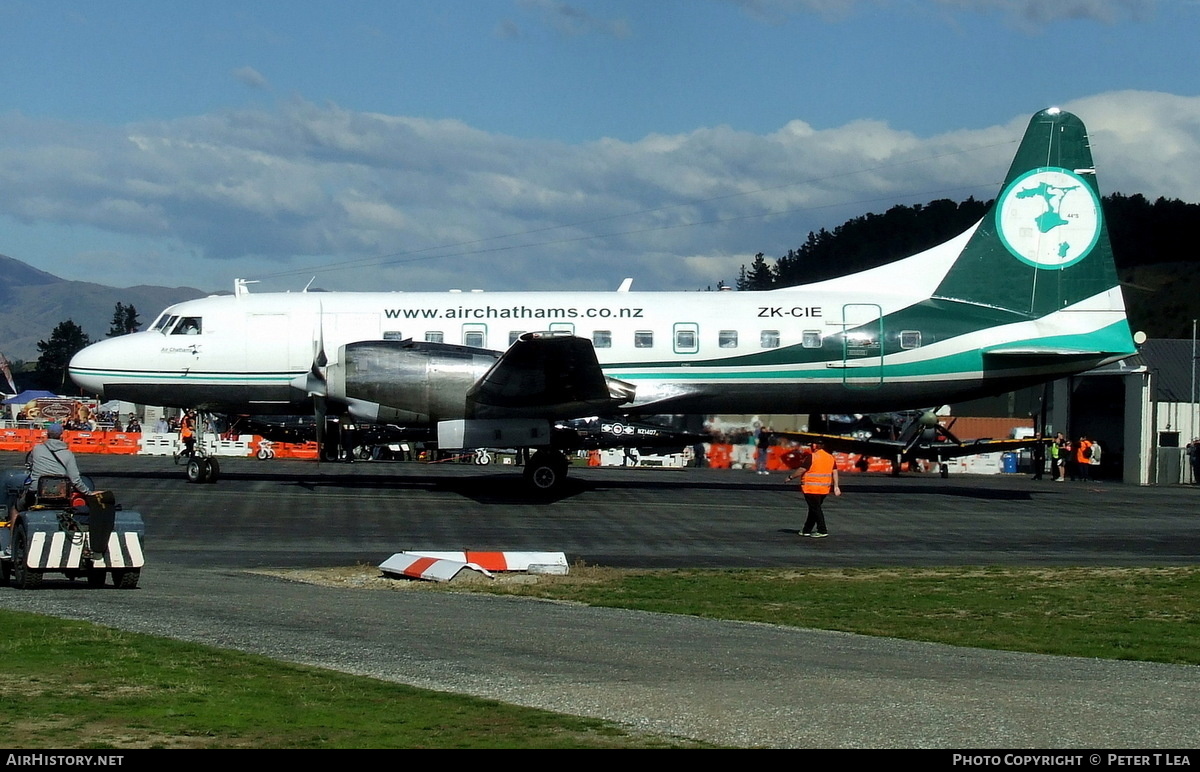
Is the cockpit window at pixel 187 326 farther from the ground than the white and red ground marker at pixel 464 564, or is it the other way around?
the cockpit window at pixel 187 326

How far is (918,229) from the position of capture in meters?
127

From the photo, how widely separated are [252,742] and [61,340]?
13988 cm

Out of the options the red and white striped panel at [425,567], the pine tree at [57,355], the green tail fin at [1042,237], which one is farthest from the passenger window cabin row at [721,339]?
the pine tree at [57,355]

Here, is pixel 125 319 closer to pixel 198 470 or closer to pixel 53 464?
pixel 198 470

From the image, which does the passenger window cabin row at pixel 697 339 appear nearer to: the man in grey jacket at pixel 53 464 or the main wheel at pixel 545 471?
the main wheel at pixel 545 471

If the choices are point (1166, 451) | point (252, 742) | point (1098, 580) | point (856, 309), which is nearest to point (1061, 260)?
point (856, 309)

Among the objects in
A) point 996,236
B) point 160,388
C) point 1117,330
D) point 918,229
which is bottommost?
point 160,388

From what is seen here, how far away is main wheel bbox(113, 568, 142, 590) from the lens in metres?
13.8

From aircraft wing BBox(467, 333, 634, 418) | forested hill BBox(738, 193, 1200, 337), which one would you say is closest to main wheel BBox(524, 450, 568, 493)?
aircraft wing BBox(467, 333, 634, 418)

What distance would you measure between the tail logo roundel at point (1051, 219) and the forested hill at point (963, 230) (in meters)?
87.7

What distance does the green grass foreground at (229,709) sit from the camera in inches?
284

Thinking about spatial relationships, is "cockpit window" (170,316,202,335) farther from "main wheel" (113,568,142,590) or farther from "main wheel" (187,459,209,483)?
"main wheel" (113,568,142,590)
